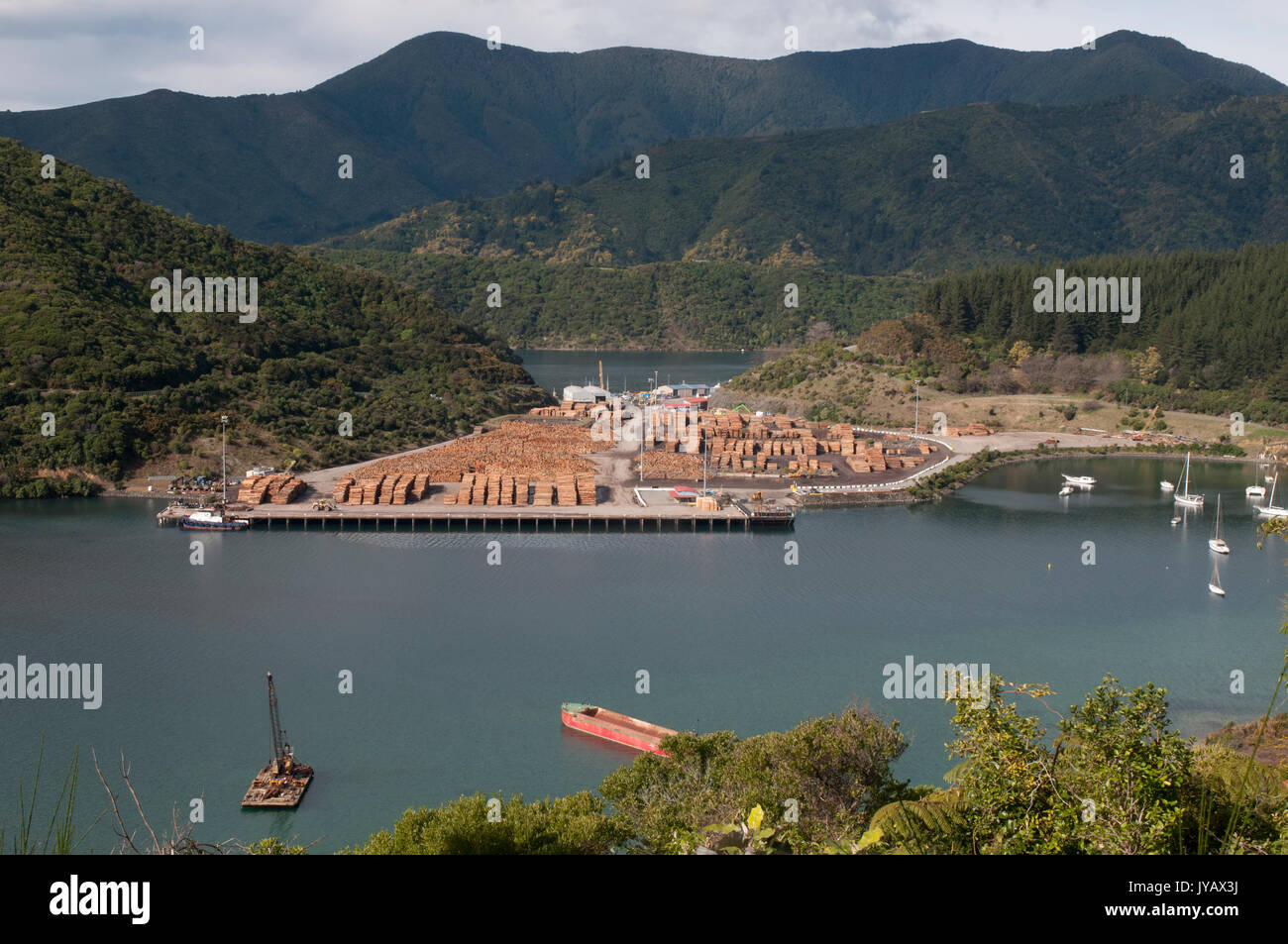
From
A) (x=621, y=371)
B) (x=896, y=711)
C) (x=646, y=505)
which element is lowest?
(x=896, y=711)

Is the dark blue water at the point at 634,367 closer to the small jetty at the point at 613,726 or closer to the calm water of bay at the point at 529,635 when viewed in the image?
the calm water of bay at the point at 529,635

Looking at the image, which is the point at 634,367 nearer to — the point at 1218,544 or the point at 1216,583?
the point at 1218,544

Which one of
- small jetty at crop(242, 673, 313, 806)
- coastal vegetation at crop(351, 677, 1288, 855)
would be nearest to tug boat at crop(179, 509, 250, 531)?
small jetty at crop(242, 673, 313, 806)

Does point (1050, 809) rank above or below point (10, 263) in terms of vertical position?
below

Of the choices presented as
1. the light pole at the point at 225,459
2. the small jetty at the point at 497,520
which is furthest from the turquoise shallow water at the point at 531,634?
the light pole at the point at 225,459
